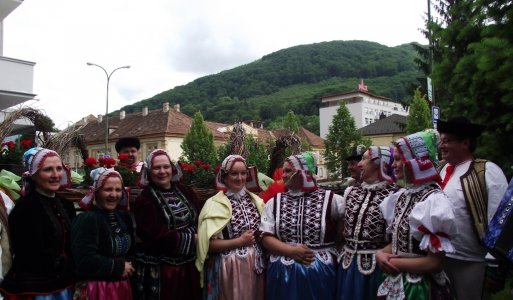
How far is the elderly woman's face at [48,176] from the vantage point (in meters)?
3.64

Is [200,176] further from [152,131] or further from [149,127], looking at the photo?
[149,127]

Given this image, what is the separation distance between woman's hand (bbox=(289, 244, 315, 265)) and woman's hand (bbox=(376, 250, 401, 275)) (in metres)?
0.64

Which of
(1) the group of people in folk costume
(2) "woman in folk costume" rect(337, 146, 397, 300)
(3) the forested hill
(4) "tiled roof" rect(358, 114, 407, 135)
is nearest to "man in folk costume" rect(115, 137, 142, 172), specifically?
(1) the group of people in folk costume

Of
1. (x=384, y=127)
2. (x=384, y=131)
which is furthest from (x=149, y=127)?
(x=384, y=127)

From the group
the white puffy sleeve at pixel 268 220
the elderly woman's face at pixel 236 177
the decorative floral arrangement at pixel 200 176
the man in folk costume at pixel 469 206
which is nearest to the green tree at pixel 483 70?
the man in folk costume at pixel 469 206

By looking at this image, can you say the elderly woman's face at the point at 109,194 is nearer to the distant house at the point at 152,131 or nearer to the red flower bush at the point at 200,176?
the red flower bush at the point at 200,176

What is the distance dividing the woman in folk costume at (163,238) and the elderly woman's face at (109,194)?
0.69ft

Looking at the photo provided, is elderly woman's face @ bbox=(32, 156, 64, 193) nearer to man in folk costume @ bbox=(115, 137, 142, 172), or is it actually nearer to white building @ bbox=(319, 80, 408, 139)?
man in folk costume @ bbox=(115, 137, 142, 172)

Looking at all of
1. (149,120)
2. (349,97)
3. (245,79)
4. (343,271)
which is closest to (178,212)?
(343,271)

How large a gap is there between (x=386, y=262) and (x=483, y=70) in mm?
2052

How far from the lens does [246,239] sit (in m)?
4.00

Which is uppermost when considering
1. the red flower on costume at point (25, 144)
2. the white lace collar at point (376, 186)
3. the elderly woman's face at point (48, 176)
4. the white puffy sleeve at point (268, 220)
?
the red flower on costume at point (25, 144)

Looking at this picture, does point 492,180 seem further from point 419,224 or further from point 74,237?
point 74,237

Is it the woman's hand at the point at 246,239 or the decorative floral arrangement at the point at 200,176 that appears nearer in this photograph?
the woman's hand at the point at 246,239
